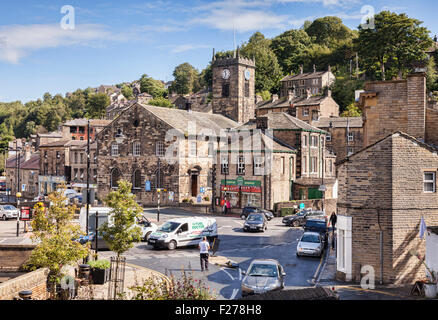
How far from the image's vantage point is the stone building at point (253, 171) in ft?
152

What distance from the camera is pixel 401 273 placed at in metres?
19.6

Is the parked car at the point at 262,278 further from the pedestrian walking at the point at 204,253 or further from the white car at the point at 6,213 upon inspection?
the white car at the point at 6,213

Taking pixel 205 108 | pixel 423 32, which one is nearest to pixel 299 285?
pixel 423 32

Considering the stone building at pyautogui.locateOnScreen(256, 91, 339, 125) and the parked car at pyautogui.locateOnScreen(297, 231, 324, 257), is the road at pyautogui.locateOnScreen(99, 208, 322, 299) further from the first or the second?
the stone building at pyautogui.locateOnScreen(256, 91, 339, 125)

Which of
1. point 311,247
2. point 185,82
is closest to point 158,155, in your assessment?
point 311,247

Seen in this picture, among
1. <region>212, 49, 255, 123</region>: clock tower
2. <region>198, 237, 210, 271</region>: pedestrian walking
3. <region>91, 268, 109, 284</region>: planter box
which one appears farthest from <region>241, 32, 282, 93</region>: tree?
<region>91, 268, 109, 284</region>: planter box

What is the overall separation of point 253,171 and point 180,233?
20094mm

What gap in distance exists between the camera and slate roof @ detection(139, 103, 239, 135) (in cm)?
5525

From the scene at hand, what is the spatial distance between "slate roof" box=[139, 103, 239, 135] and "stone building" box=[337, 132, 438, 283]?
1404 inches

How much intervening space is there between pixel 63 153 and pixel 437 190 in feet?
200

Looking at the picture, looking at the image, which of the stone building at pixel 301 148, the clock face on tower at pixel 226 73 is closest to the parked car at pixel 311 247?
the stone building at pixel 301 148

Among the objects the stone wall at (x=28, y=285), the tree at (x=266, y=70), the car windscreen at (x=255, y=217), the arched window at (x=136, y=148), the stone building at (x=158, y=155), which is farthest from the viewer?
the tree at (x=266, y=70)

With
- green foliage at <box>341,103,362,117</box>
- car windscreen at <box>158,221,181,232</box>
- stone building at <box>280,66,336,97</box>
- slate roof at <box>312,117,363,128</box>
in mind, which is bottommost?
car windscreen at <box>158,221,181,232</box>

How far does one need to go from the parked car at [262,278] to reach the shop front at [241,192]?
91.2 ft
